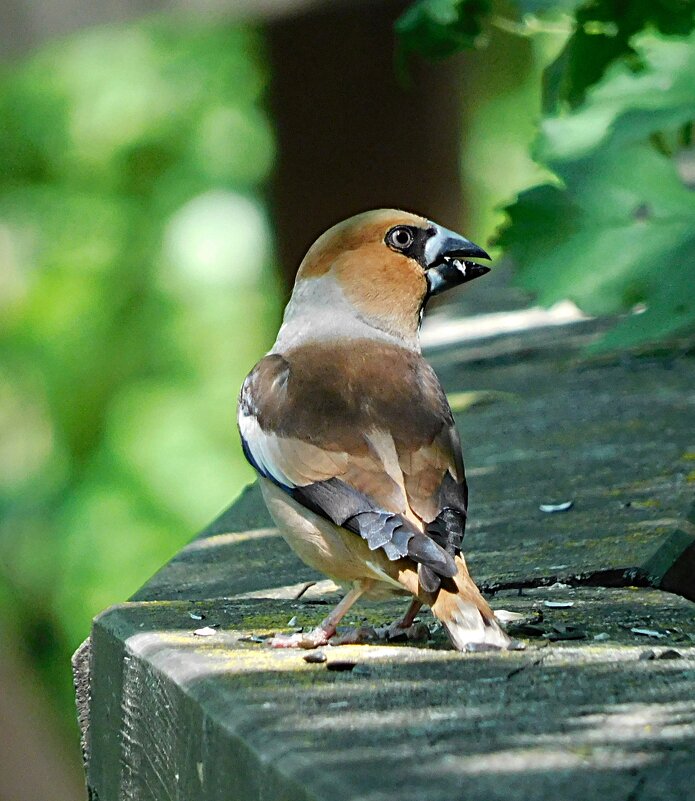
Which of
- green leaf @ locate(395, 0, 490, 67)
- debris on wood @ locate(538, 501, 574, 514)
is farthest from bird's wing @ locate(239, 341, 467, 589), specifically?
green leaf @ locate(395, 0, 490, 67)

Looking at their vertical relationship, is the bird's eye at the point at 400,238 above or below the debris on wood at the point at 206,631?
above

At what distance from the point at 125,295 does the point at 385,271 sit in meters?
10.5

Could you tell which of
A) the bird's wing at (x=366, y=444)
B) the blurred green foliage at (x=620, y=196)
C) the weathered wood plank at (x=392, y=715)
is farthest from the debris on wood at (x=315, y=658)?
the blurred green foliage at (x=620, y=196)

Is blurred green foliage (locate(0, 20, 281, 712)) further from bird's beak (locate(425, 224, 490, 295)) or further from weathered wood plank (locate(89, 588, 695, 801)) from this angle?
weathered wood plank (locate(89, 588, 695, 801))

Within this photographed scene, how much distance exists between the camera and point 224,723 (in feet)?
6.89

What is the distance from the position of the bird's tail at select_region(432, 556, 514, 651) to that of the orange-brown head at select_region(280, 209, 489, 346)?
3.29ft

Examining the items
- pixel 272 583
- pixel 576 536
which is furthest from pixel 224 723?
pixel 576 536

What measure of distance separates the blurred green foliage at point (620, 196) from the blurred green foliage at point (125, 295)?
7505 millimetres

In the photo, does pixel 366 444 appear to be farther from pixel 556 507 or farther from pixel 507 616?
pixel 556 507

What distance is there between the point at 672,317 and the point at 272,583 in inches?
64.4

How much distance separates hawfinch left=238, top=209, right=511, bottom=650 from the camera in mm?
2719

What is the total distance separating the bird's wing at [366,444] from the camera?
9.09 feet

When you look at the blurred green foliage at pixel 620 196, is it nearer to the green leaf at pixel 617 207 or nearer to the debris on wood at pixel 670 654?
the green leaf at pixel 617 207

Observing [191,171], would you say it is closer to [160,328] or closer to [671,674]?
[160,328]
